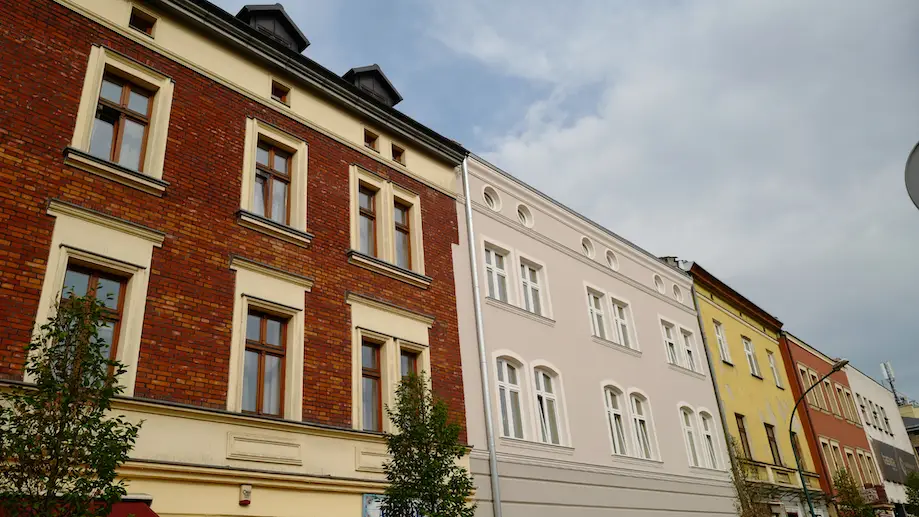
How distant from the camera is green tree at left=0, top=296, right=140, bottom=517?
23.4ft

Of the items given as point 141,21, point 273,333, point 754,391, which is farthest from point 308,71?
point 754,391

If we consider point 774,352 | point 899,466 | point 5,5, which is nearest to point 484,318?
point 5,5

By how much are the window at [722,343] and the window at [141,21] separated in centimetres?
2336

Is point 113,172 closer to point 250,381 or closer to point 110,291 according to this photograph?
point 110,291

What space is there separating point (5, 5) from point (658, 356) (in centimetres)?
2013

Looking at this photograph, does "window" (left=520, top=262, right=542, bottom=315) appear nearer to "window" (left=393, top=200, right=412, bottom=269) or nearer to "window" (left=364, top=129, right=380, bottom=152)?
"window" (left=393, top=200, right=412, bottom=269)

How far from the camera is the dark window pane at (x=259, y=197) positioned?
43.2 feet

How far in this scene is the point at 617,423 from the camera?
2031 cm

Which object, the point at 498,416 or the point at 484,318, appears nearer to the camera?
the point at 498,416

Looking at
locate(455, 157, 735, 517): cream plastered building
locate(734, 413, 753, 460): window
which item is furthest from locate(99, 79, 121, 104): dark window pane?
locate(734, 413, 753, 460): window

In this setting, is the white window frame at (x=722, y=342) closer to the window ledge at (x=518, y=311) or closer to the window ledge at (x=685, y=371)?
the window ledge at (x=685, y=371)

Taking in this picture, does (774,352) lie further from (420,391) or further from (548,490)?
(420,391)

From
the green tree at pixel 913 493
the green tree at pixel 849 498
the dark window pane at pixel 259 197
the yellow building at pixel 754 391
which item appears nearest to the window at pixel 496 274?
the dark window pane at pixel 259 197

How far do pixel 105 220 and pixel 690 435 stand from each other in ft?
63.7
